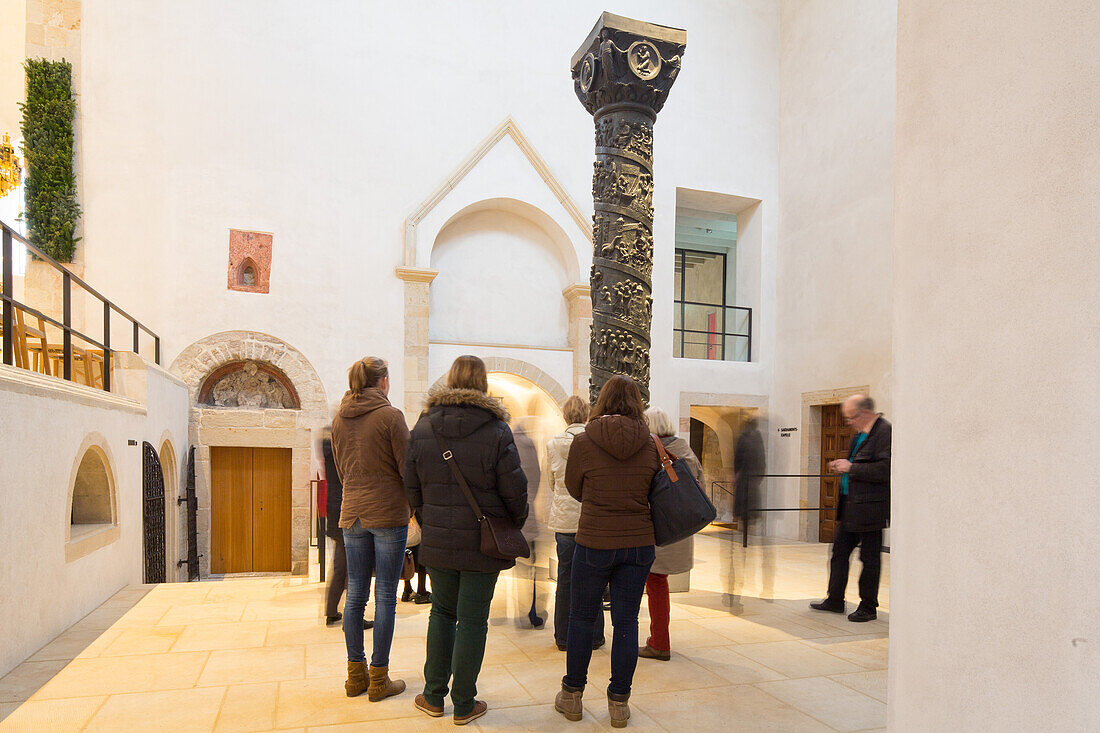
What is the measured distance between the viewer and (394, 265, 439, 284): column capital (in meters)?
10.2

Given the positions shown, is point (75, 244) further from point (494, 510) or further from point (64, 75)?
point (494, 510)

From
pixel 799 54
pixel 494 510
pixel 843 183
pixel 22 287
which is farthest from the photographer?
pixel 799 54

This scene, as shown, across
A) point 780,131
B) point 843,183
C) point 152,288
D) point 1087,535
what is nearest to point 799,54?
point 780,131

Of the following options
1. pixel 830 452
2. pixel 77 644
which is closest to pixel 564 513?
pixel 77 644

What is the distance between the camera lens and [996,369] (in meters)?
1.46

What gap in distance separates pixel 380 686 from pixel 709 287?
1391cm

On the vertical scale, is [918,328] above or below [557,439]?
above

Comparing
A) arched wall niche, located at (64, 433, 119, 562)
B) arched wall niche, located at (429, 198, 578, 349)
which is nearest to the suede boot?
arched wall niche, located at (64, 433, 119, 562)

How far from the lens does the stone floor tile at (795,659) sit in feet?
12.9

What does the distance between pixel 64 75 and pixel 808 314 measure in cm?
1077

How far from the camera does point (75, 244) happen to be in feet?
29.6

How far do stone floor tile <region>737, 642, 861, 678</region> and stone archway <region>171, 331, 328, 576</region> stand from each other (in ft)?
21.4

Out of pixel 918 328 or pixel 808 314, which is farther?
pixel 808 314

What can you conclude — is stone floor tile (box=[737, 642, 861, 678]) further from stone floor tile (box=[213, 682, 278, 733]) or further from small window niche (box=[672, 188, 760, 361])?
small window niche (box=[672, 188, 760, 361])
